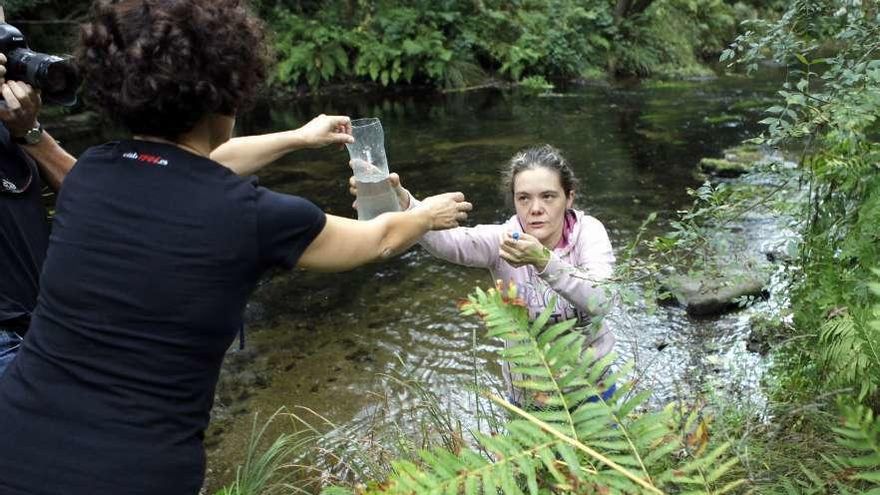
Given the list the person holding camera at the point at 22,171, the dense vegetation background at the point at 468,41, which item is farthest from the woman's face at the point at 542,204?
the dense vegetation background at the point at 468,41

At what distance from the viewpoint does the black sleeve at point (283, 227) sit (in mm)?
1727

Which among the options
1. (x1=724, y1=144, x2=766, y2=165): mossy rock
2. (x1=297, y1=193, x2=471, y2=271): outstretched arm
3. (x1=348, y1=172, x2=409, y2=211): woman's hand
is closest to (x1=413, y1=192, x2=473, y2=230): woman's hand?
(x1=297, y1=193, x2=471, y2=271): outstretched arm

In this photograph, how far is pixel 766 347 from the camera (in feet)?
15.3

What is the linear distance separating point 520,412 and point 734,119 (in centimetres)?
1177

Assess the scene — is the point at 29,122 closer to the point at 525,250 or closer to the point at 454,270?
the point at 525,250

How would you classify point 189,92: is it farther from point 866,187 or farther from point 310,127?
point 866,187

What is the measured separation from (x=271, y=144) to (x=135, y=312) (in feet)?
3.96

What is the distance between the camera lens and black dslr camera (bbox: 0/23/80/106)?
7.64 ft

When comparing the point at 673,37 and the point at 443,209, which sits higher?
the point at 673,37

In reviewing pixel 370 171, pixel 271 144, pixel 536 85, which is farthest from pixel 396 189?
pixel 536 85

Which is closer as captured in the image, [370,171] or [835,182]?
[370,171]

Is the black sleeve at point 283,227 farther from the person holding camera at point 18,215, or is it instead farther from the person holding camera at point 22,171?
the person holding camera at point 18,215

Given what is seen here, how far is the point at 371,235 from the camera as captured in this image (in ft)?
6.64

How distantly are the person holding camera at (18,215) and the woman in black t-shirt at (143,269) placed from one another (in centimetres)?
68
